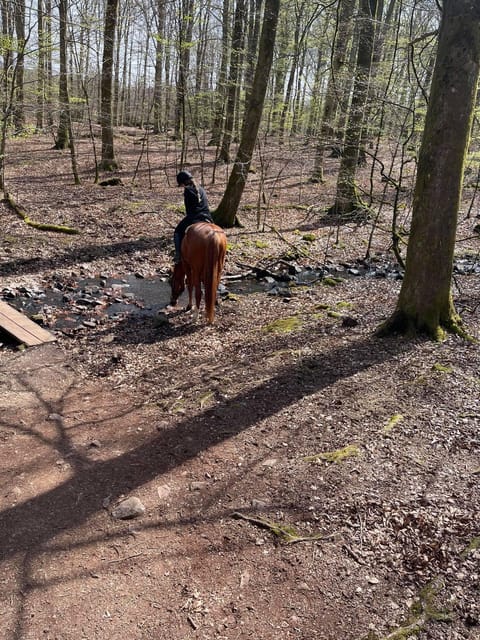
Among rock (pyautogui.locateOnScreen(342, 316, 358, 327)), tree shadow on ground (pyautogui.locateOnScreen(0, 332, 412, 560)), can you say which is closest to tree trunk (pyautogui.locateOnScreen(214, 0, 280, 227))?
rock (pyautogui.locateOnScreen(342, 316, 358, 327))

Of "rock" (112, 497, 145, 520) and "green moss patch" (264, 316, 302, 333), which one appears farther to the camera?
"green moss patch" (264, 316, 302, 333)

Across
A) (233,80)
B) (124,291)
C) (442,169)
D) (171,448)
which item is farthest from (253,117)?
(171,448)

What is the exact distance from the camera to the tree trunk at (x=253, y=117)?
11820 mm

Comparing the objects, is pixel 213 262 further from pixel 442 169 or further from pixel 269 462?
pixel 269 462

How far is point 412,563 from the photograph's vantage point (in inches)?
122

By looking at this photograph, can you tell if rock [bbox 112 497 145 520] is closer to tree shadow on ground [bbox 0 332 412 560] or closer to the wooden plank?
tree shadow on ground [bbox 0 332 412 560]

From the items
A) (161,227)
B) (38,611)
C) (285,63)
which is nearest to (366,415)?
(38,611)

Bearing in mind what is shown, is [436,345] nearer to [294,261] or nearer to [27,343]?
[27,343]

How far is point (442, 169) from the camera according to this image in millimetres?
5379

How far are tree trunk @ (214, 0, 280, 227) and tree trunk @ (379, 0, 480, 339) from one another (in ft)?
21.7

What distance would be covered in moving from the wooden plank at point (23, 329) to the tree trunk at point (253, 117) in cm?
670

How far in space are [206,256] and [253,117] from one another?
7117mm

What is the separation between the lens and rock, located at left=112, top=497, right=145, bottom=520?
357 centimetres

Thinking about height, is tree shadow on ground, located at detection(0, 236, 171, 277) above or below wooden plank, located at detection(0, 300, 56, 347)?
above
